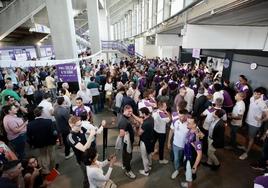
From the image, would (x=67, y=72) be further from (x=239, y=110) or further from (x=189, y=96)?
(x=239, y=110)

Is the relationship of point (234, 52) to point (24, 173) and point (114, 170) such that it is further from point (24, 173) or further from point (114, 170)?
point (24, 173)

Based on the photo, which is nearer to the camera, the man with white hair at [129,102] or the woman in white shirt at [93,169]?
the woman in white shirt at [93,169]

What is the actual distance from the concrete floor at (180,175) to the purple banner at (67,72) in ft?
A: 9.90

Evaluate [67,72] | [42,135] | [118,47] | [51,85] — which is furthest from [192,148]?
[118,47]

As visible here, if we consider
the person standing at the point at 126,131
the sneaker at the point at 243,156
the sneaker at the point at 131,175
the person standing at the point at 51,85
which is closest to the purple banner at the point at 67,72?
the person standing at the point at 51,85

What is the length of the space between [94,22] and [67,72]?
10944 mm

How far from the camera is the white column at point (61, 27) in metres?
6.83

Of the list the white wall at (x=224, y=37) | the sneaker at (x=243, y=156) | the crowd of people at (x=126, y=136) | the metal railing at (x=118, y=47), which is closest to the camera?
the crowd of people at (x=126, y=136)

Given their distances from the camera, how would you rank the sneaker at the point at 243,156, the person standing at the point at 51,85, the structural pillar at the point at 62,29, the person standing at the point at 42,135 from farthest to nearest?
the person standing at the point at 51,85 < the structural pillar at the point at 62,29 < the sneaker at the point at 243,156 < the person standing at the point at 42,135

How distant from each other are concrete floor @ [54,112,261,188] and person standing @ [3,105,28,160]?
3.37 ft

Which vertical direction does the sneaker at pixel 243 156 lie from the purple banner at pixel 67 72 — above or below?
below

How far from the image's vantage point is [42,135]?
11.2ft

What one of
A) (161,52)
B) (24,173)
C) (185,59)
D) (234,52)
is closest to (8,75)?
(24,173)

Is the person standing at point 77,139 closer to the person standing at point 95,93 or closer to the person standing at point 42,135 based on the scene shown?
the person standing at point 42,135
